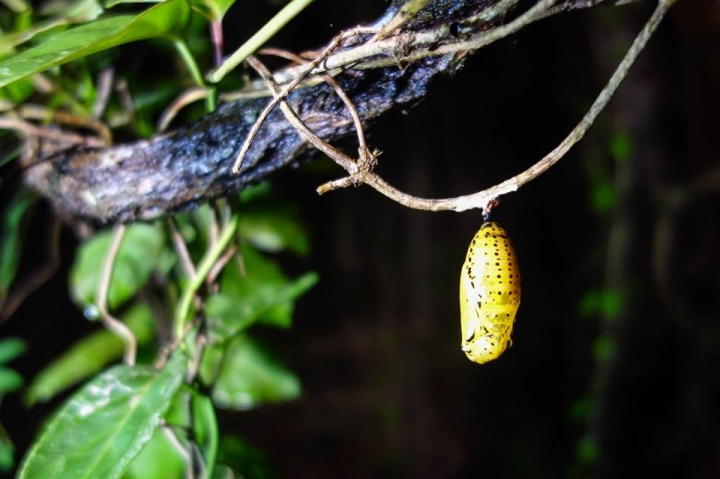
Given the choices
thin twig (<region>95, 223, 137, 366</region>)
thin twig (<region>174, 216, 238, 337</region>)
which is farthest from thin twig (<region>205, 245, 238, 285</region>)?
thin twig (<region>95, 223, 137, 366</region>)

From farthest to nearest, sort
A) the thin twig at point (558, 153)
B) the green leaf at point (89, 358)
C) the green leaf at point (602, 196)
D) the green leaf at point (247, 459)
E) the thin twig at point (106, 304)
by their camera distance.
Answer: the green leaf at point (602, 196), the green leaf at point (89, 358), the green leaf at point (247, 459), the thin twig at point (106, 304), the thin twig at point (558, 153)

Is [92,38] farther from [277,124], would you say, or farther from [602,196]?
[602,196]

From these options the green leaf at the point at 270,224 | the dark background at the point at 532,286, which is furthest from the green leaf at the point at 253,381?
the dark background at the point at 532,286

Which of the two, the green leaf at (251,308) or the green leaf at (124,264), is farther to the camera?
the green leaf at (124,264)

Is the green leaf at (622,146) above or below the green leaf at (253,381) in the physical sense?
above

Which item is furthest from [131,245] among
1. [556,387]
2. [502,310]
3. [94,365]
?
[556,387]

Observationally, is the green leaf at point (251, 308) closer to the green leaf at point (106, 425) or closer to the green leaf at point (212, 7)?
the green leaf at point (106, 425)
